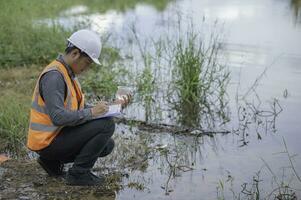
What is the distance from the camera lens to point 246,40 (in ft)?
33.6

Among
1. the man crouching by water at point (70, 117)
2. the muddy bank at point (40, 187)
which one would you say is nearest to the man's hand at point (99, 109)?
the man crouching by water at point (70, 117)

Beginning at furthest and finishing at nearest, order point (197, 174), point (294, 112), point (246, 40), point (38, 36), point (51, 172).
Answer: point (246, 40) → point (38, 36) → point (294, 112) → point (197, 174) → point (51, 172)

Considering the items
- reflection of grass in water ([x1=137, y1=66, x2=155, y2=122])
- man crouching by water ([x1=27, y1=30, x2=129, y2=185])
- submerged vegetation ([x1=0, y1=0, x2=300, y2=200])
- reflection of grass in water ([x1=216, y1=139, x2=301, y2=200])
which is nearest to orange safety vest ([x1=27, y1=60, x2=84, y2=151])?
man crouching by water ([x1=27, y1=30, x2=129, y2=185])

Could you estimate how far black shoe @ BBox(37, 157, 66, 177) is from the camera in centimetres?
447

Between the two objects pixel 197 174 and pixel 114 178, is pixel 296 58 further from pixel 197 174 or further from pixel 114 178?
→ pixel 114 178

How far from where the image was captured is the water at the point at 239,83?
4.72 m

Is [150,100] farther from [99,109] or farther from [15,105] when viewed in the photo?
[99,109]

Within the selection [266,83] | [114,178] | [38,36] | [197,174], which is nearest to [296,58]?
[266,83]

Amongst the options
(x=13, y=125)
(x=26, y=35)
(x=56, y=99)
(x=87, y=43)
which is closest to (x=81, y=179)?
(x=56, y=99)

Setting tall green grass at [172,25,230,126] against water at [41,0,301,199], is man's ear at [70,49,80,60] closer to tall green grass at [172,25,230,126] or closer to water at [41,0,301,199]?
water at [41,0,301,199]

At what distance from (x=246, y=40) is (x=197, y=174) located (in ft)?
19.2

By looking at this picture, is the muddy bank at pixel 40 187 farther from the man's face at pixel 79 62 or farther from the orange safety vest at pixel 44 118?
the man's face at pixel 79 62

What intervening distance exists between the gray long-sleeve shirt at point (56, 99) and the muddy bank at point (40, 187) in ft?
1.99

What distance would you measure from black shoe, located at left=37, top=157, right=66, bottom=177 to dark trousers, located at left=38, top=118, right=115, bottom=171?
6.0 inches
